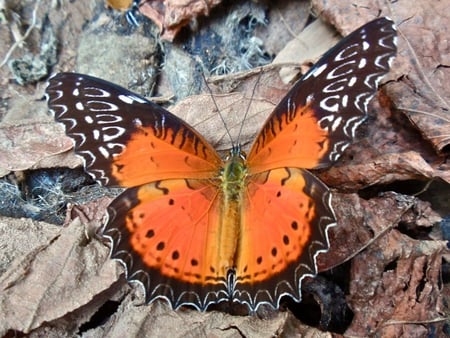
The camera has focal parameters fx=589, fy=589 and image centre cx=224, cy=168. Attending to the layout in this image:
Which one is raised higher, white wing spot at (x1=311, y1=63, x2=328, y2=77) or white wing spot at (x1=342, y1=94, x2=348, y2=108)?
white wing spot at (x1=311, y1=63, x2=328, y2=77)

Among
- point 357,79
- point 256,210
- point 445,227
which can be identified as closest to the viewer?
point 357,79

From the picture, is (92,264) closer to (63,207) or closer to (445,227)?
(63,207)

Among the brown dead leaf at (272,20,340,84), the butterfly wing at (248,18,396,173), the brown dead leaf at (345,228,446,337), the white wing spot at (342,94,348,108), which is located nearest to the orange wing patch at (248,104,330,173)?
the butterfly wing at (248,18,396,173)

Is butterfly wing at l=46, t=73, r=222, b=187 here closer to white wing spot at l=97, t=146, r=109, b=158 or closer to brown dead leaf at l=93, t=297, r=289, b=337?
white wing spot at l=97, t=146, r=109, b=158

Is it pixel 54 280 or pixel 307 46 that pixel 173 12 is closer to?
pixel 307 46

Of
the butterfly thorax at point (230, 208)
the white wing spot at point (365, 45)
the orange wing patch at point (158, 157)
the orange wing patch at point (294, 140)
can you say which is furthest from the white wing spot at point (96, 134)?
the white wing spot at point (365, 45)

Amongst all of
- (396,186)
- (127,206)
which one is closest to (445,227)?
(396,186)

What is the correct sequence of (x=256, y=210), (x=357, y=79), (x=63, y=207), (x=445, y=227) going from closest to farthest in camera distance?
(x=357, y=79) → (x=256, y=210) → (x=445, y=227) → (x=63, y=207)
